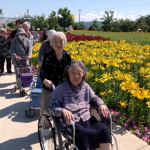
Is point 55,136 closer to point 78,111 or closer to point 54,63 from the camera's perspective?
point 78,111

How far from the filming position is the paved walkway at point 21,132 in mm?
2768

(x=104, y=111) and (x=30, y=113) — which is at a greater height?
(x=104, y=111)

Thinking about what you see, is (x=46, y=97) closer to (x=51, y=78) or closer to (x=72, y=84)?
(x=51, y=78)

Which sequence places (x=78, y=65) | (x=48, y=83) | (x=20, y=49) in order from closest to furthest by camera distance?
(x=78, y=65)
(x=48, y=83)
(x=20, y=49)

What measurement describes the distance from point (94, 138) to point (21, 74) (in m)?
2.98

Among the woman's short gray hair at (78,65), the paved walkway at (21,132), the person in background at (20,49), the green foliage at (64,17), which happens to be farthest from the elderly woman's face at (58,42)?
the green foliage at (64,17)

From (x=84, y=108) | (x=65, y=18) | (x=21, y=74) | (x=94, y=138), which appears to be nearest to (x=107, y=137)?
(x=94, y=138)

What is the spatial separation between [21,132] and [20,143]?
30cm

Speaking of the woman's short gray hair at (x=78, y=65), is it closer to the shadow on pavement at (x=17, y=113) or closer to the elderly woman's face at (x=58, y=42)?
the elderly woman's face at (x=58, y=42)

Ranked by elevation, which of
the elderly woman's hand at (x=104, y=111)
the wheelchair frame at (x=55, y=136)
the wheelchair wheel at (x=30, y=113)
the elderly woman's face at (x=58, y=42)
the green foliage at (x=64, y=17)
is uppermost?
the green foliage at (x=64, y=17)

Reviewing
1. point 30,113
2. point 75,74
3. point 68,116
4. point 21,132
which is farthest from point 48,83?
point 30,113

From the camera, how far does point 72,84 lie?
2287 millimetres

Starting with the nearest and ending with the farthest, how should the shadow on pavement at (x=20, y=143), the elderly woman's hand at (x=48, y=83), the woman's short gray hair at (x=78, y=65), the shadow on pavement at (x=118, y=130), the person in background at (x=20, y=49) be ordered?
the woman's short gray hair at (x=78, y=65), the elderly woman's hand at (x=48, y=83), the shadow on pavement at (x=20, y=143), the shadow on pavement at (x=118, y=130), the person in background at (x=20, y=49)

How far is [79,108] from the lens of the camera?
2195mm
